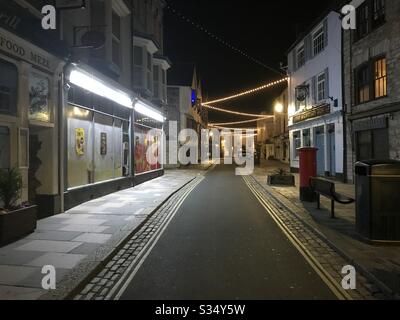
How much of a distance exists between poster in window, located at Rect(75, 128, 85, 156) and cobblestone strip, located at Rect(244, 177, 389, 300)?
21.9ft

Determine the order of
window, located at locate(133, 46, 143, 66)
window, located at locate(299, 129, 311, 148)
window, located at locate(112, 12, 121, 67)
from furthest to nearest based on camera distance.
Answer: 1. window, located at locate(299, 129, 311, 148)
2. window, located at locate(133, 46, 143, 66)
3. window, located at locate(112, 12, 121, 67)

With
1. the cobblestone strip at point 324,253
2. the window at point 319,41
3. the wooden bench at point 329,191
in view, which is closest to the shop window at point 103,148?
the cobblestone strip at point 324,253

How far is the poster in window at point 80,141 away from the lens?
39.0ft

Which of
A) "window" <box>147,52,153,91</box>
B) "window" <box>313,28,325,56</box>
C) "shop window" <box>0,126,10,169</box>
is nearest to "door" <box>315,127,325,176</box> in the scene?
"window" <box>313,28,325,56</box>

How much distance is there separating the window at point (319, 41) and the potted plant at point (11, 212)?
20.2 meters

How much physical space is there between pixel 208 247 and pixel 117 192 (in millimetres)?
9083

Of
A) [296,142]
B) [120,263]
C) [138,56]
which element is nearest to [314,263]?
[120,263]

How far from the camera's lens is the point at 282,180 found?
18.0 meters

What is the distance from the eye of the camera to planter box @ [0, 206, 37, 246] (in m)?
6.86

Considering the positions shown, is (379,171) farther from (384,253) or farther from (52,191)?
(52,191)

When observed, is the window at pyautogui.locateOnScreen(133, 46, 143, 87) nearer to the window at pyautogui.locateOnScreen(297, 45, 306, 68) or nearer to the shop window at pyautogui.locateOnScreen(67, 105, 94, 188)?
the shop window at pyautogui.locateOnScreen(67, 105, 94, 188)

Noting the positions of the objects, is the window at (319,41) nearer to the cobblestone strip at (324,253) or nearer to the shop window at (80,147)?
the cobblestone strip at (324,253)
